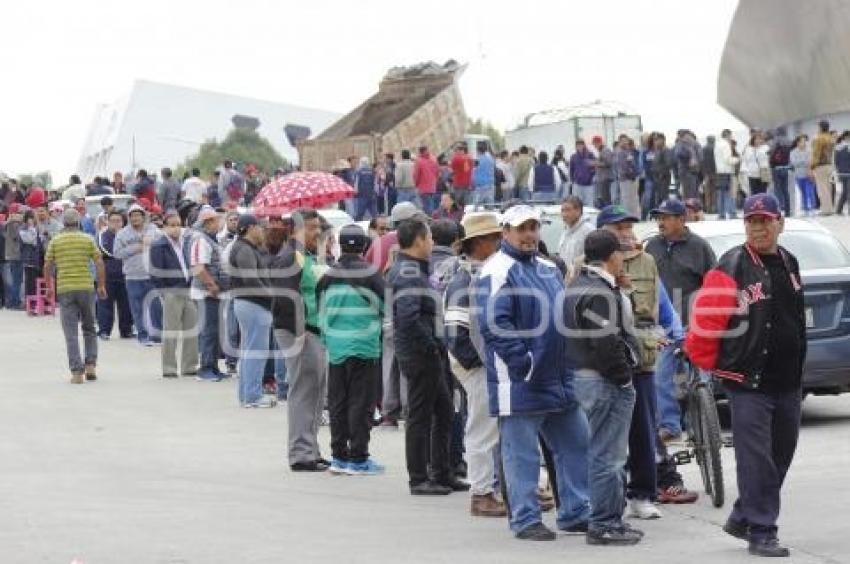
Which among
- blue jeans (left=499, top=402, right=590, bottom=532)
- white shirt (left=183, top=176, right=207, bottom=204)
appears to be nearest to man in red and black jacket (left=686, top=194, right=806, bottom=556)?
blue jeans (left=499, top=402, right=590, bottom=532)

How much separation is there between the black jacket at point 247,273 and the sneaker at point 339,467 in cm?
457

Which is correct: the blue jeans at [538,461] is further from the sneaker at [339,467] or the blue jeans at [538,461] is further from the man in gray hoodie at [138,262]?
the man in gray hoodie at [138,262]

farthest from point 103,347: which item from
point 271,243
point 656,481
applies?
point 656,481

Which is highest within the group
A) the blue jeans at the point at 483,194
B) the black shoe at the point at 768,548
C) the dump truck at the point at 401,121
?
the dump truck at the point at 401,121

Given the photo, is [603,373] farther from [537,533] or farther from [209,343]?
[209,343]

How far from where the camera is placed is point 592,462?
11.9m

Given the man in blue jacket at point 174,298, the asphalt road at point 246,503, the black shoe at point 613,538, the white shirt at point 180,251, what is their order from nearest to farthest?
the asphalt road at point 246,503
the black shoe at point 613,538
the man in blue jacket at point 174,298
the white shirt at point 180,251

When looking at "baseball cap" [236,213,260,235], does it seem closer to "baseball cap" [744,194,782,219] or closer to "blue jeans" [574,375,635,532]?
"blue jeans" [574,375,635,532]

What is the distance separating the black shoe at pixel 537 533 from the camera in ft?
39.0

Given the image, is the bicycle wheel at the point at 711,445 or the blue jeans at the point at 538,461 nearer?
the blue jeans at the point at 538,461

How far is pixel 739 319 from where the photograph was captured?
11305 millimetres

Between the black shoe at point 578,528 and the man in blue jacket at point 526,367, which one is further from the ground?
the man in blue jacket at point 526,367

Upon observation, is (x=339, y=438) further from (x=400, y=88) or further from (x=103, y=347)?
(x=400, y=88)

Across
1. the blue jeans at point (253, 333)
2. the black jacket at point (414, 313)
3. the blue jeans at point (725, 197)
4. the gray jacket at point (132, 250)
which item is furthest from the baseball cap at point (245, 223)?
the blue jeans at point (725, 197)
